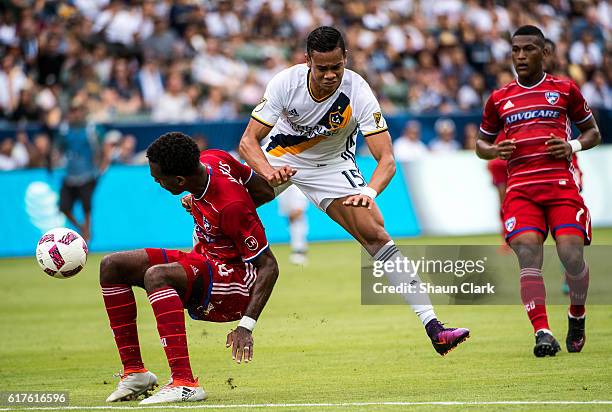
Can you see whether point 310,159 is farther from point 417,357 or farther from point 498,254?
point 498,254

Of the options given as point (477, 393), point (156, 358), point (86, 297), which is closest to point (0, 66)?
point (86, 297)

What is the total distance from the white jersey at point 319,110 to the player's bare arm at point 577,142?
1.50 metres

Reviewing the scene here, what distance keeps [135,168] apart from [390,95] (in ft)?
26.3

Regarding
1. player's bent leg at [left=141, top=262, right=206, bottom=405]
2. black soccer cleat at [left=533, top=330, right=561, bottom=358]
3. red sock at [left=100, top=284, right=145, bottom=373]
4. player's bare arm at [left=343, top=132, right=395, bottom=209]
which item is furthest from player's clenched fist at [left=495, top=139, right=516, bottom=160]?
red sock at [left=100, top=284, right=145, bottom=373]

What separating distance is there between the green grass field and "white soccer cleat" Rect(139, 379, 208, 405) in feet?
0.33

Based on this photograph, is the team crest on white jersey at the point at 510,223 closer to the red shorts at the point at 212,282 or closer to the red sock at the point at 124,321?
the red shorts at the point at 212,282

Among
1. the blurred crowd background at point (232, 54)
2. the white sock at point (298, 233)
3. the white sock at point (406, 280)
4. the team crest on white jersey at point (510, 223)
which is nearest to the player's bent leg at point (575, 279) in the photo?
the team crest on white jersey at point (510, 223)

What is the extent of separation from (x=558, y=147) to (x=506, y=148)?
433 mm

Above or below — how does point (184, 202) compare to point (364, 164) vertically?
below

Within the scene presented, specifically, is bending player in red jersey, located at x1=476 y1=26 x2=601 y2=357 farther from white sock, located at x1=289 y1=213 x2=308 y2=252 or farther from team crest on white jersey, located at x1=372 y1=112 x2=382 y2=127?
white sock, located at x1=289 y1=213 x2=308 y2=252

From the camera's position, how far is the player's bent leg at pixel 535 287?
945cm

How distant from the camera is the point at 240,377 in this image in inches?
358

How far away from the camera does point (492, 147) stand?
989cm

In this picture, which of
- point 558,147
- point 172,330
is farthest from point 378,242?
point 172,330
